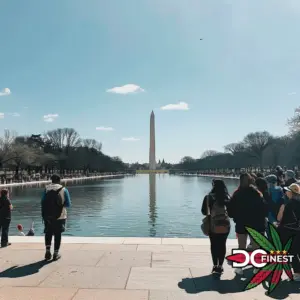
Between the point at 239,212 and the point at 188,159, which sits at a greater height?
the point at 188,159

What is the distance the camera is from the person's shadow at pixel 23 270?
19.4 feet

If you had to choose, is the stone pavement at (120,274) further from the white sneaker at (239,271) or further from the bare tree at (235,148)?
the bare tree at (235,148)

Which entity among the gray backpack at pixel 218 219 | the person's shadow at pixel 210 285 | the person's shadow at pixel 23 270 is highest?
the gray backpack at pixel 218 219

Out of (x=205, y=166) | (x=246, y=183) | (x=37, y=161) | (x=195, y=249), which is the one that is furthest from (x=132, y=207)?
(x=205, y=166)

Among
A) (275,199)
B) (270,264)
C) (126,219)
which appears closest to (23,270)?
(270,264)

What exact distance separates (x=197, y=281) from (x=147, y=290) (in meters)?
0.94

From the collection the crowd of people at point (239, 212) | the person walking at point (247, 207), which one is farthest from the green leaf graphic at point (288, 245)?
the person walking at point (247, 207)

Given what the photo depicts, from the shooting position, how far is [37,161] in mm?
83312

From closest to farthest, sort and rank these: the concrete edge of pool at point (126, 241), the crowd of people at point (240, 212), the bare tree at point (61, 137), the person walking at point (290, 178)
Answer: the crowd of people at point (240, 212) < the person walking at point (290, 178) < the concrete edge of pool at point (126, 241) < the bare tree at point (61, 137)

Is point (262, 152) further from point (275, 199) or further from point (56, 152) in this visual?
point (275, 199)

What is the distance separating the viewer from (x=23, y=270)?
6.22 metres

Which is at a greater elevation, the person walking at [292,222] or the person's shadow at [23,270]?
the person walking at [292,222]

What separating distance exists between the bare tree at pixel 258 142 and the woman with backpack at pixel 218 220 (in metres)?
100

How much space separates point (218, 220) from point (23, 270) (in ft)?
11.6
